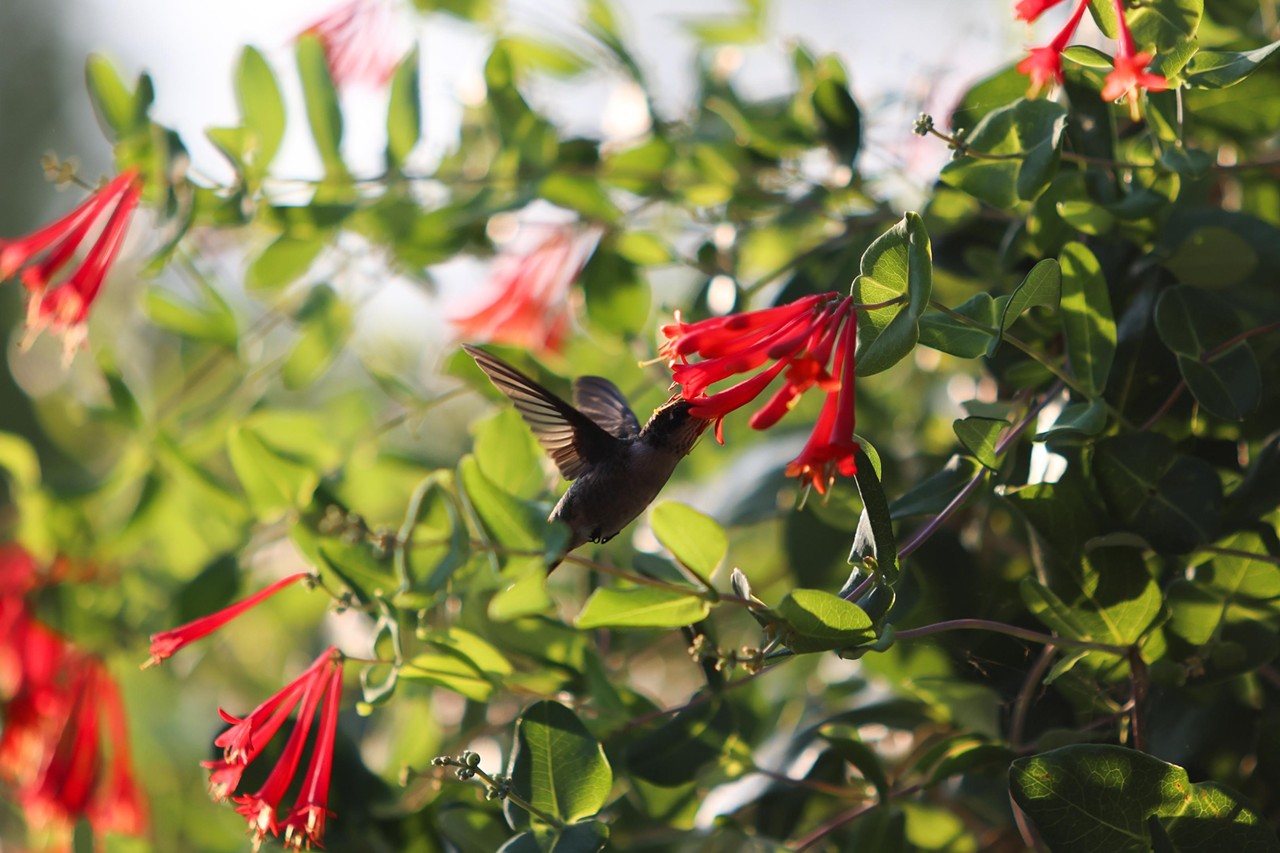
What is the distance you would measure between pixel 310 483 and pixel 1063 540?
0.41m

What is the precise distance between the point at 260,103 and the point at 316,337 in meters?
0.15

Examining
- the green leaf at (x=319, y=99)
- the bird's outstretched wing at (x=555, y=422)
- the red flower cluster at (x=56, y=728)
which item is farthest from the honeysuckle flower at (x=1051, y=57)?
the red flower cluster at (x=56, y=728)

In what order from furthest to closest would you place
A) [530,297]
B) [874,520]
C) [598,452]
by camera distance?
1. [530,297]
2. [598,452]
3. [874,520]

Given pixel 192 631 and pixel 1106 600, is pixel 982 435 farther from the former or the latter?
pixel 192 631

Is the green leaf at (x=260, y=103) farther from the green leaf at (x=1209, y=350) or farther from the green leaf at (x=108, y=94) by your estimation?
the green leaf at (x=1209, y=350)

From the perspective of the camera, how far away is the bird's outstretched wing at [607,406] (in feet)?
1.74

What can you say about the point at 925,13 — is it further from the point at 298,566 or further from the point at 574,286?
the point at 298,566

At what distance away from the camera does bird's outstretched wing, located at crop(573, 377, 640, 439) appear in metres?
0.53

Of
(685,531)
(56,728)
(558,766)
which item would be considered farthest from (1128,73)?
(56,728)

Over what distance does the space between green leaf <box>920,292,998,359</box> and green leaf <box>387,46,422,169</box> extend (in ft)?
1.32

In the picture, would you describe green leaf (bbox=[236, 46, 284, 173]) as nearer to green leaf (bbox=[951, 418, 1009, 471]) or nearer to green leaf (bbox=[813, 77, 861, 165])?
green leaf (bbox=[813, 77, 861, 165])

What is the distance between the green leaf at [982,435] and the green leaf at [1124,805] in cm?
10

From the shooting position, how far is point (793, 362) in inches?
14.5

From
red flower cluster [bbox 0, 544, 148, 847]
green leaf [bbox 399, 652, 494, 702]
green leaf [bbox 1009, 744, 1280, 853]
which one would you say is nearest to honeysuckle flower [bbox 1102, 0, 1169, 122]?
green leaf [bbox 1009, 744, 1280, 853]
